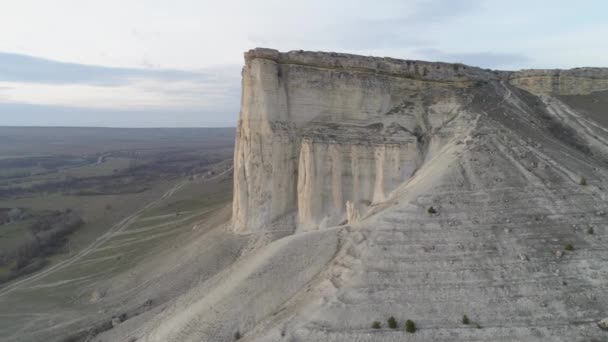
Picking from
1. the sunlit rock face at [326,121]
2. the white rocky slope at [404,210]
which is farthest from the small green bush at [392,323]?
the sunlit rock face at [326,121]

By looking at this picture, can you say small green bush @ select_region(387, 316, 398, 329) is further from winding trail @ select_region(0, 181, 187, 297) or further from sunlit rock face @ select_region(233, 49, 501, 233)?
winding trail @ select_region(0, 181, 187, 297)

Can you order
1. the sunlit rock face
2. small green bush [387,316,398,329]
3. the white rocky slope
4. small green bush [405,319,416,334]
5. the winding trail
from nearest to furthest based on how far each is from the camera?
small green bush [405,319,416,334] < small green bush [387,316,398,329] < the white rocky slope < the sunlit rock face < the winding trail

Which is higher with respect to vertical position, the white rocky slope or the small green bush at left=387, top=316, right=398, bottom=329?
the white rocky slope

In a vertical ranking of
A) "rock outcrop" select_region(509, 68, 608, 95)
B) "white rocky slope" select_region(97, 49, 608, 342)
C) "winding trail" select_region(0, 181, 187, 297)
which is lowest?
"winding trail" select_region(0, 181, 187, 297)

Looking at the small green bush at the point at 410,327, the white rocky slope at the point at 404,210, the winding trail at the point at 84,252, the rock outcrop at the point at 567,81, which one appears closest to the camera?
the small green bush at the point at 410,327

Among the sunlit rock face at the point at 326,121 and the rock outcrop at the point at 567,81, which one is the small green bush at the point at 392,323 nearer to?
the sunlit rock face at the point at 326,121

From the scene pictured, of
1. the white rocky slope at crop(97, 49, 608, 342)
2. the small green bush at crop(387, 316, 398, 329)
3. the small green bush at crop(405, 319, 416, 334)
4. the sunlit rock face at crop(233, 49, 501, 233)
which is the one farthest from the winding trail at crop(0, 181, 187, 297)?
the small green bush at crop(405, 319, 416, 334)

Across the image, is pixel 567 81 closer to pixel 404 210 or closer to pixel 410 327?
pixel 404 210
